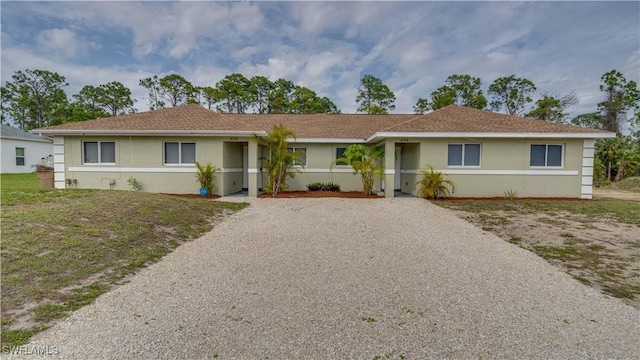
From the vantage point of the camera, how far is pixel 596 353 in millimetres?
2742

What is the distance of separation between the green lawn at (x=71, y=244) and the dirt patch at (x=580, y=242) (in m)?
7.18

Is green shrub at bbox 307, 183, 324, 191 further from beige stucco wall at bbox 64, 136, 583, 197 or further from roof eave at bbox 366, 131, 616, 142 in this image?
roof eave at bbox 366, 131, 616, 142

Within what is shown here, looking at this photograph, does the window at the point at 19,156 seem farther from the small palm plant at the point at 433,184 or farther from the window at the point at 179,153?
the small palm plant at the point at 433,184

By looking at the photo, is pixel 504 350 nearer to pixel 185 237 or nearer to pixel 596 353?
pixel 596 353

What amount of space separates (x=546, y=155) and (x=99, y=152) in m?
20.3

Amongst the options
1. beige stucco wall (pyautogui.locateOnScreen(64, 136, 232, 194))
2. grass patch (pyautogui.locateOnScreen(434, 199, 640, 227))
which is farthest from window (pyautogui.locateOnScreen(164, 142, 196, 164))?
grass patch (pyautogui.locateOnScreen(434, 199, 640, 227))

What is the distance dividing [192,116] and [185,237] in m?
9.69

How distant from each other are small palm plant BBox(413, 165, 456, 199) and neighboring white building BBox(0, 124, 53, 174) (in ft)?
90.5

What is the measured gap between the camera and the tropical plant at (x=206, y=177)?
13.0 meters

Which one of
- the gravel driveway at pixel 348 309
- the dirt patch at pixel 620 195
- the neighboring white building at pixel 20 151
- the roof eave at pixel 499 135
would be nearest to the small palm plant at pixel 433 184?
the roof eave at pixel 499 135

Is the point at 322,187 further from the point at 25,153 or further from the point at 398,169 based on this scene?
the point at 25,153

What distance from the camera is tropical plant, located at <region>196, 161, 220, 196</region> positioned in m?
13.0

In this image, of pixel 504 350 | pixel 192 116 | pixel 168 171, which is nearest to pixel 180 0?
pixel 192 116

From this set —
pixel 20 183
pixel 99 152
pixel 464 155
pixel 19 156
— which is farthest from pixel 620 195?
pixel 19 156
